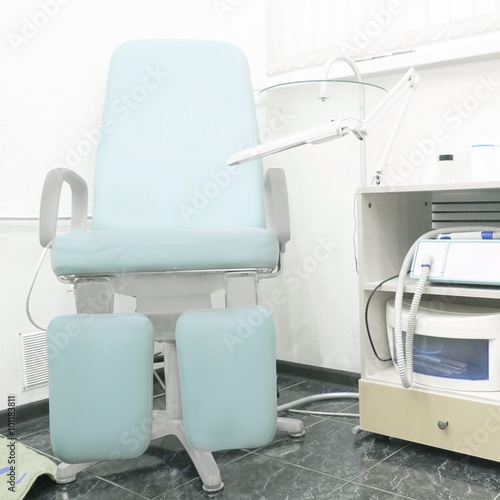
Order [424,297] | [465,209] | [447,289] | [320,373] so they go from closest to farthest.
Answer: [447,289]
[424,297]
[465,209]
[320,373]

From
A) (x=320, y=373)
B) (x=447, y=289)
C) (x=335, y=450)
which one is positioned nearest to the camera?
(x=447, y=289)

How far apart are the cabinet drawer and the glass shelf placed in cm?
81

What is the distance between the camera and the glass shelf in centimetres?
162

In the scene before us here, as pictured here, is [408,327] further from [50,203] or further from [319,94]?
[50,203]

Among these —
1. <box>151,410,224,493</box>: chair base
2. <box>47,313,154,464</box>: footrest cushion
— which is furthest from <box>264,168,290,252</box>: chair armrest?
<box>151,410,224,493</box>: chair base

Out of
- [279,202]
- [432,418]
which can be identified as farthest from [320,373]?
[279,202]

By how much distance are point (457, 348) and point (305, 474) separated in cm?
48

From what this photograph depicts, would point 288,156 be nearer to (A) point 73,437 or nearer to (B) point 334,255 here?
(B) point 334,255

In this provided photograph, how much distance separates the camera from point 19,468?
1.38m

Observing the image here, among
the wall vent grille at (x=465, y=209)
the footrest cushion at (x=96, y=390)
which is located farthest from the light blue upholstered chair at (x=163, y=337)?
the wall vent grille at (x=465, y=209)

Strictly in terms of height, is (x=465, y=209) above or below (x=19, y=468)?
above

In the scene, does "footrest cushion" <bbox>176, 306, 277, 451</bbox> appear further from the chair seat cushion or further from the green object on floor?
the green object on floor

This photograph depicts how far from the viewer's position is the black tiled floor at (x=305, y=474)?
4.22 ft

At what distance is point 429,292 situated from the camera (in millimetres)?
1423
